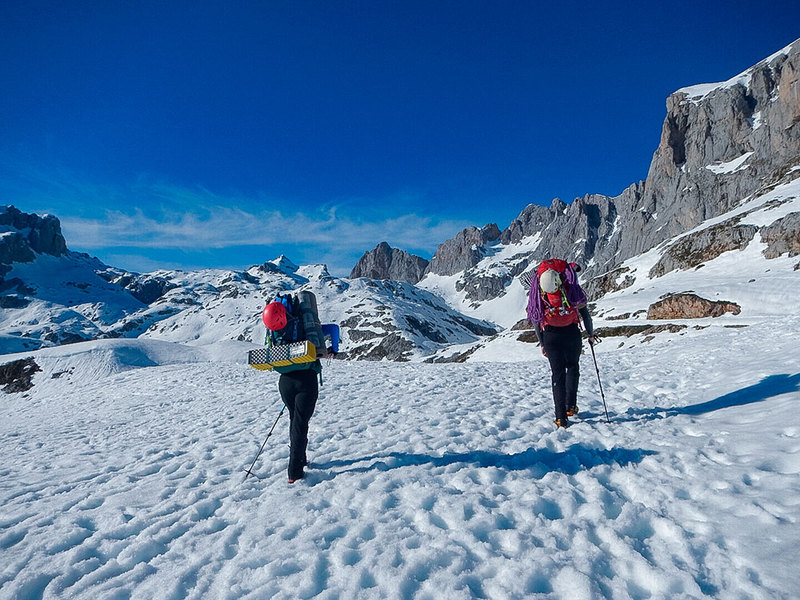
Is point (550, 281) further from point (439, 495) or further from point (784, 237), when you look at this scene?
point (784, 237)

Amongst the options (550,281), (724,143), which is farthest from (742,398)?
(724,143)

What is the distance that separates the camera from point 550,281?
7.61 metres

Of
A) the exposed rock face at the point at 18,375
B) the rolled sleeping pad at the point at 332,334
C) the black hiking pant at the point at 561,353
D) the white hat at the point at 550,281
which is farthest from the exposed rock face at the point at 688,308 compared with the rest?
the exposed rock face at the point at 18,375

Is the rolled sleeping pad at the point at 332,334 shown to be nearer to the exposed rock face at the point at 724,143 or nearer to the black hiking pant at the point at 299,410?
the black hiking pant at the point at 299,410

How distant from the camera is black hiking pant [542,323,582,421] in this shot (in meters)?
7.92

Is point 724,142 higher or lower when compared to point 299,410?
higher

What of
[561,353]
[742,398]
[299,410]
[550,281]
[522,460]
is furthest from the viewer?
[742,398]

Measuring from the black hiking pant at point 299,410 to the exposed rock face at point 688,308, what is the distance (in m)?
50.6

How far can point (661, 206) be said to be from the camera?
195m

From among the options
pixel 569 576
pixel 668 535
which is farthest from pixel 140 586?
pixel 668 535

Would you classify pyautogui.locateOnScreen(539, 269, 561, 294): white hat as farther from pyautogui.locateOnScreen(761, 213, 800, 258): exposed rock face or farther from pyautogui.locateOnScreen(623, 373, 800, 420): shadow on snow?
pyautogui.locateOnScreen(761, 213, 800, 258): exposed rock face

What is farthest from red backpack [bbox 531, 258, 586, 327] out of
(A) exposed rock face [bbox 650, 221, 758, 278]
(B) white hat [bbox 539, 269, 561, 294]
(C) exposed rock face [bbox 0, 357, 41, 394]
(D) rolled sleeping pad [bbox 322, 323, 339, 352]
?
(A) exposed rock face [bbox 650, 221, 758, 278]

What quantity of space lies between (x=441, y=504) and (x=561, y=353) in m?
4.25

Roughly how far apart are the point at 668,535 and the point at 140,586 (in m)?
5.18
